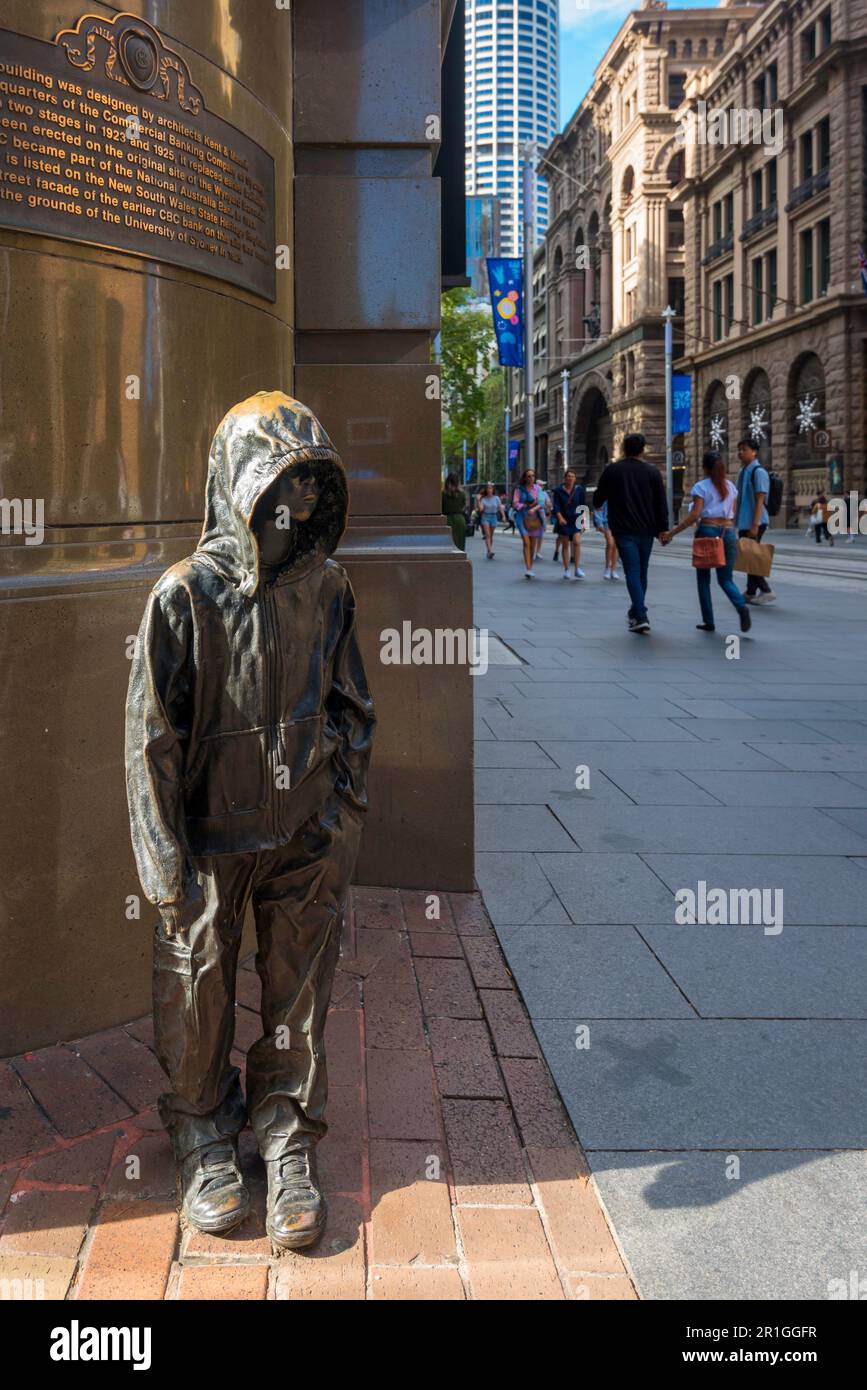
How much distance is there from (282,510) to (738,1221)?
1.89 m

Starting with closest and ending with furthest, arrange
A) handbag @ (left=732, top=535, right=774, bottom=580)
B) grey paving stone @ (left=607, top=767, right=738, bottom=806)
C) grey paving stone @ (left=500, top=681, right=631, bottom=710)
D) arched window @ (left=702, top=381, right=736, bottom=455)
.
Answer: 1. grey paving stone @ (left=607, top=767, right=738, bottom=806)
2. grey paving stone @ (left=500, top=681, right=631, bottom=710)
3. handbag @ (left=732, top=535, right=774, bottom=580)
4. arched window @ (left=702, top=381, right=736, bottom=455)

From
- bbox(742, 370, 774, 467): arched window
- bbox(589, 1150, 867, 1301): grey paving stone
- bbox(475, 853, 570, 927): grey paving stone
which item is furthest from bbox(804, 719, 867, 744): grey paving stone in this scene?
bbox(742, 370, 774, 467): arched window

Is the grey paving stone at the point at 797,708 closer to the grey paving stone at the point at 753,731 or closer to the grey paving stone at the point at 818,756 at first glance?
the grey paving stone at the point at 753,731

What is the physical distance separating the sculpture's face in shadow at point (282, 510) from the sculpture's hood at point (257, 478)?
28 millimetres

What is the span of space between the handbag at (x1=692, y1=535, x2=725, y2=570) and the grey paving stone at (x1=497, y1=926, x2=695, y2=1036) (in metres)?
8.56

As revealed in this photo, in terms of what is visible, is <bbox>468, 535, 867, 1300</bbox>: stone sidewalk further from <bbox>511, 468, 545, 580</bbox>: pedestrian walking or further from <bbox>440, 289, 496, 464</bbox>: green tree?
<bbox>440, 289, 496, 464</bbox>: green tree

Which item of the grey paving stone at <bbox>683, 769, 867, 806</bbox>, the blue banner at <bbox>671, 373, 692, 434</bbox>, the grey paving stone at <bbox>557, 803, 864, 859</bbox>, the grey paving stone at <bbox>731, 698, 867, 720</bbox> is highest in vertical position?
the blue banner at <bbox>671, 373, 692, 434</bbox>

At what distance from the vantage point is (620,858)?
5500mm

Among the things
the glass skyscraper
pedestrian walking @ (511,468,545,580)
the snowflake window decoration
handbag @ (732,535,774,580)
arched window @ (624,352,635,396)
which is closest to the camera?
handbag @ (732,535,774,580)

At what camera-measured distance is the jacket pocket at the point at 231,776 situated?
271 centimetres

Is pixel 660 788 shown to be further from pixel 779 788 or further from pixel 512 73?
pixel 512 73

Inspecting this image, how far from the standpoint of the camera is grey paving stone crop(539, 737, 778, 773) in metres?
7.36

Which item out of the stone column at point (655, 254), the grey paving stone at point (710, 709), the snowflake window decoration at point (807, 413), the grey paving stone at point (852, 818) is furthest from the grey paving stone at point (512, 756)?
the stone column at point (655, 254)
